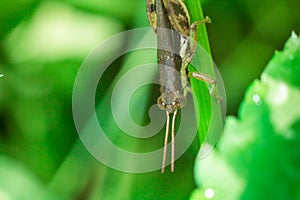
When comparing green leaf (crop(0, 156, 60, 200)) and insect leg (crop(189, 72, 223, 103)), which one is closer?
insect leg (crop(189, 72, 223, 103))

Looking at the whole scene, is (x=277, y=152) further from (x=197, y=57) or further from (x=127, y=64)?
(x=127, y=64)

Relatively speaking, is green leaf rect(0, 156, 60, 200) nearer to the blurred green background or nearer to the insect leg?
the blurred green background

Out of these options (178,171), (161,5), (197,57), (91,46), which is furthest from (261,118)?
(91,46)

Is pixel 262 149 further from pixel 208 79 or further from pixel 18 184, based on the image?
pixel 18 184

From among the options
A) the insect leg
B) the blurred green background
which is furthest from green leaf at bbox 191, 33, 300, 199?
the blurred green background

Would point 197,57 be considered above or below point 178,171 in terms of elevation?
above

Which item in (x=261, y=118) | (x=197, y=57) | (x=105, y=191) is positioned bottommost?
(x=105, y=191)
